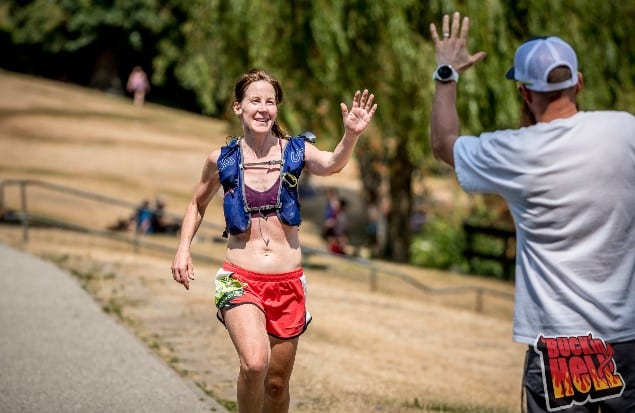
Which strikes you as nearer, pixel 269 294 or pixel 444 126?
pixel 444 126

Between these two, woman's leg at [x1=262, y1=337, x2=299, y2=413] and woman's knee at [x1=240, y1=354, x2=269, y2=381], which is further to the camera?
woman's leg at [x1=262, y1=337, x2=299, y2=413]

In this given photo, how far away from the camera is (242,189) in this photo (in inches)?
172

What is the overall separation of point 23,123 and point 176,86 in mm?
20771

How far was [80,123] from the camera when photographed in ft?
110

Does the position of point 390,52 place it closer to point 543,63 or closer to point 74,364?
point 74,364

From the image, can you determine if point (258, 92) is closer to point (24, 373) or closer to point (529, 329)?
point (529, 329)

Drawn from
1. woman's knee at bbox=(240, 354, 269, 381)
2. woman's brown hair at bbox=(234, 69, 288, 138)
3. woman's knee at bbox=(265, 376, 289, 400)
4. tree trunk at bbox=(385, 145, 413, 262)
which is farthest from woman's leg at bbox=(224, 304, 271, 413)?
tree trunk at bbox=(385, 145, 413, 262)

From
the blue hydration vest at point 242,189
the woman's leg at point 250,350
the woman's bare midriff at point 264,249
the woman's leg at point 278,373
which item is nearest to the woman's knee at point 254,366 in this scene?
the woman's leg at point 250,350

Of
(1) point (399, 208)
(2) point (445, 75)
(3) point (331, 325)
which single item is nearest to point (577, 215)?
(2) point (445, 75)

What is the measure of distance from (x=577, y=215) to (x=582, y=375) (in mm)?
521

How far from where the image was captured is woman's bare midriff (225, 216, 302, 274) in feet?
14.2

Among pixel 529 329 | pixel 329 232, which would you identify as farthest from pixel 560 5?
pixel 529 329

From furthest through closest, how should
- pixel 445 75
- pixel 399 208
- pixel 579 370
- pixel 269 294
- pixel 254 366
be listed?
pixel 399 208 < pixel 269 294 < pixel 254 366 < pixel 445 75 < pixel 579 370

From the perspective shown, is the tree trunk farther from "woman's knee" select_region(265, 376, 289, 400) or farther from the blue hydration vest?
"woman's knee" select_region(265, 376, 289, 400)
